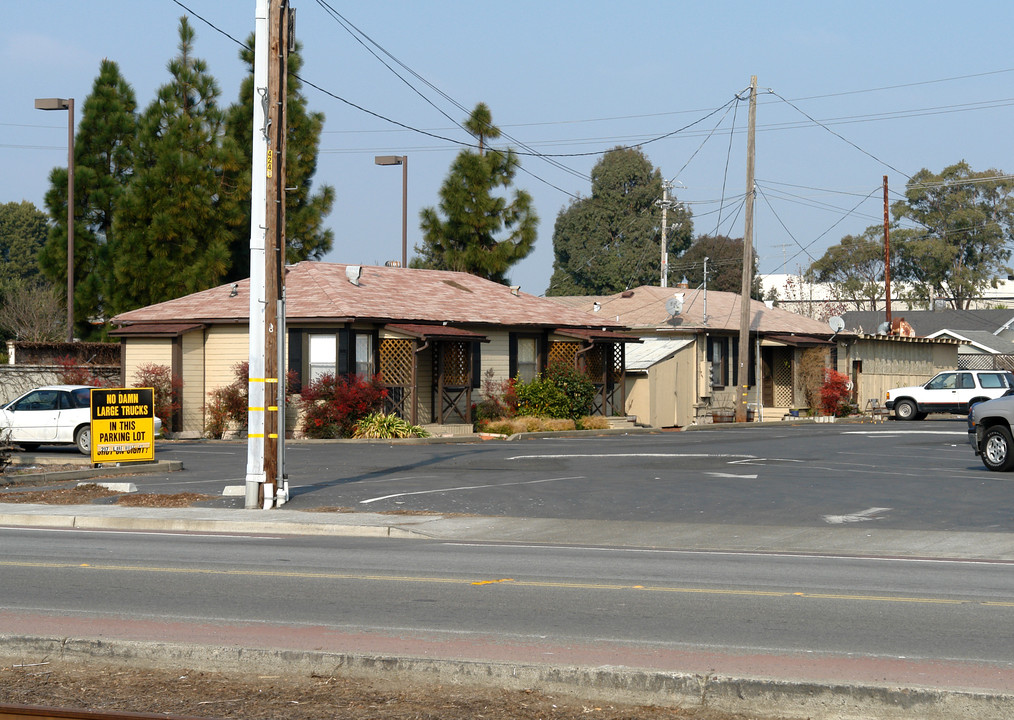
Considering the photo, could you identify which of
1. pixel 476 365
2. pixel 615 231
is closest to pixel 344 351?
pixel 476 365

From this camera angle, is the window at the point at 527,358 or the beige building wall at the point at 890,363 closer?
the window at the point at 527,358

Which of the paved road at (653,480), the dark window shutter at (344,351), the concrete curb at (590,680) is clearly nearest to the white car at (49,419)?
the paved road at (653,480)

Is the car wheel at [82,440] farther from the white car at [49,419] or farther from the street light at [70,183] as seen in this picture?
the street light at [70,183]

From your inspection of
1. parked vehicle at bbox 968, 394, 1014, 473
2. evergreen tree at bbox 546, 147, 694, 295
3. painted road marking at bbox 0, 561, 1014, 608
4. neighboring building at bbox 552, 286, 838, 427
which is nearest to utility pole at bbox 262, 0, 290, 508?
painted road marking at bbox 0, 561, 1014, 608

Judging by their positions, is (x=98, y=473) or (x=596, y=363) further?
(x=596, y=363)

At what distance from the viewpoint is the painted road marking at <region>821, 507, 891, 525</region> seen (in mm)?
16297

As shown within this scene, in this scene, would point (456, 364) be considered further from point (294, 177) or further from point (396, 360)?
point (294, 177)

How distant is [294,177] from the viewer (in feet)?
148

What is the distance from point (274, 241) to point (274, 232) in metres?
0.14

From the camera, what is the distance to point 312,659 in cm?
769

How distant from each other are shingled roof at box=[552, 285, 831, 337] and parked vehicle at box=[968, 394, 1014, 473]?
2167 cm

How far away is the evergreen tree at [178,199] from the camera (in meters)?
42.4

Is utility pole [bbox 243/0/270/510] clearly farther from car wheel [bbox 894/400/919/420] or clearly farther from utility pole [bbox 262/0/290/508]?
car wheel [bbox 894/400/919/420]

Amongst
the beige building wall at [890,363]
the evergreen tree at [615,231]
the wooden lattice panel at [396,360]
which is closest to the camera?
the wooden lattice panel at [396,360]
